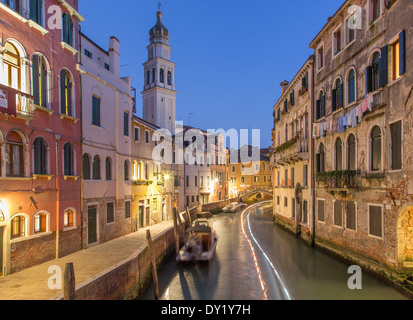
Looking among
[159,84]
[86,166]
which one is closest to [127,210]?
[86,166]

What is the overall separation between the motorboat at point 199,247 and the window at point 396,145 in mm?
9329

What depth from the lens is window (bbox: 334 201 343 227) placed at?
13.6 metres

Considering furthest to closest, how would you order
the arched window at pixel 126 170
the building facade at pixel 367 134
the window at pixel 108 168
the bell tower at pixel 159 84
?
the bell tower at pixel 159 84
the arched window at pixel 126 170
the window at pixel 108 168
the building facade at pixel 367 134

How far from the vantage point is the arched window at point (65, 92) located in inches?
461

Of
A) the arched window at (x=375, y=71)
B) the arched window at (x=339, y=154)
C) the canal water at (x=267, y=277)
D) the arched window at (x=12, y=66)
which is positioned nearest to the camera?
the arched window at (x=12, y=66)

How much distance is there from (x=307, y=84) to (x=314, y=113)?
2371 mm

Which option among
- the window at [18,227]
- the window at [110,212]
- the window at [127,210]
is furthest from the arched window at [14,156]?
the window at [127,210]

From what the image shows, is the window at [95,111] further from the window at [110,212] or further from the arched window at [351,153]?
the arched window at [351,153]

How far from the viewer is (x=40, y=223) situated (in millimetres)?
10461

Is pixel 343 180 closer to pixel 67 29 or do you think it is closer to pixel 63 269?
pixel 63 269

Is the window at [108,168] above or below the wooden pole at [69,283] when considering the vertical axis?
above
